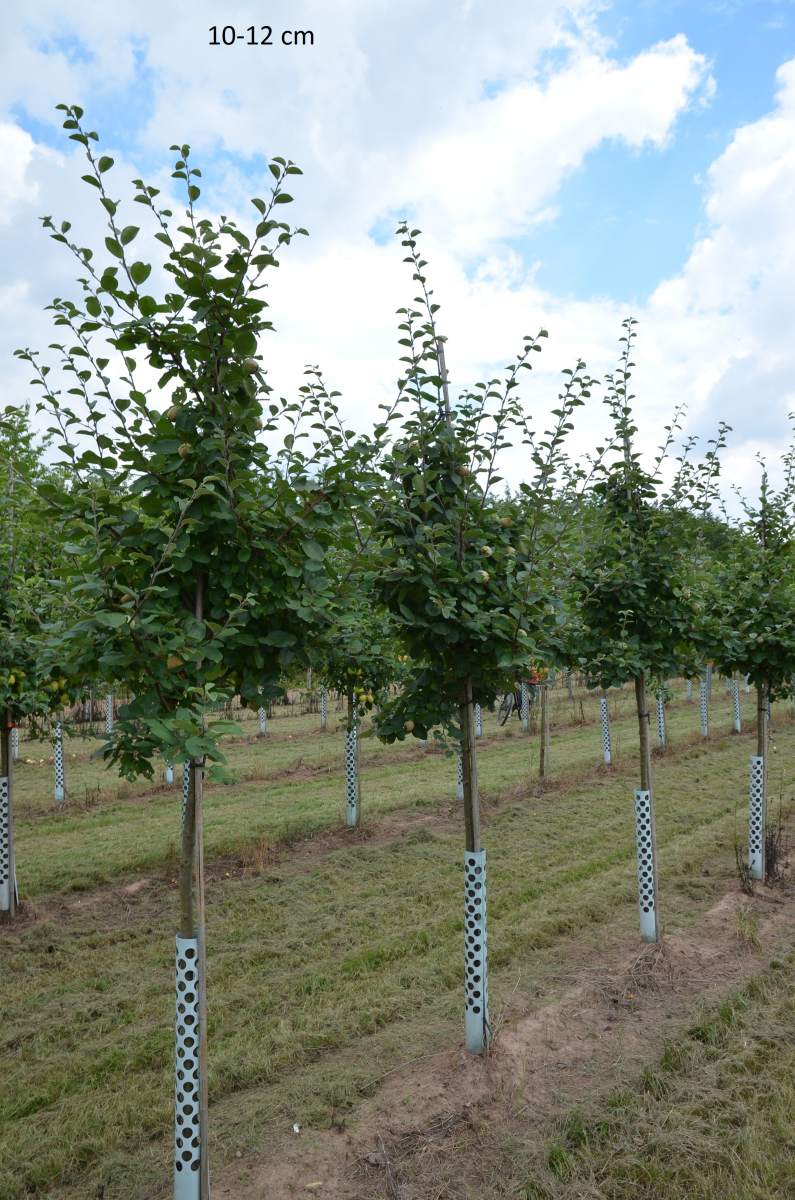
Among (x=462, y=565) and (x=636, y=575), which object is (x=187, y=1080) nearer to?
(x=462, y=565)

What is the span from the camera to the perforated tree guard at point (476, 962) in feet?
15.9

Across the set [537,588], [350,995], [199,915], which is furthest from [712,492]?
[199,915]

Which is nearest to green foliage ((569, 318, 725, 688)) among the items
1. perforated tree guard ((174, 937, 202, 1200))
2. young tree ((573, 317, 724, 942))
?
young tree ((573, 317, 724, 942))

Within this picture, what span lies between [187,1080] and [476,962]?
1980 mm

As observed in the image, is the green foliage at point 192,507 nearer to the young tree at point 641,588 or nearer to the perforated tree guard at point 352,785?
the young tree at point 641,588

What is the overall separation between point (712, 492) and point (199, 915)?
18.7ft

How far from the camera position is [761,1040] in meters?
5.09

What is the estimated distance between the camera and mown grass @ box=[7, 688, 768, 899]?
10.7m

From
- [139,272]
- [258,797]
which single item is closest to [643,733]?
[139,272]

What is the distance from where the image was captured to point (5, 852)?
8.28 m

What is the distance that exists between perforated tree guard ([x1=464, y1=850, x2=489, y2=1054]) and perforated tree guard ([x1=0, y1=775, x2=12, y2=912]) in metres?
5.60

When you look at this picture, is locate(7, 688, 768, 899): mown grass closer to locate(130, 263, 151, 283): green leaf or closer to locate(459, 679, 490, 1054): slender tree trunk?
locate(459, 679, 490, 1054): slender tree trunk

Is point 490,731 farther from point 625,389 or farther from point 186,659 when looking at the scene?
point 186,659

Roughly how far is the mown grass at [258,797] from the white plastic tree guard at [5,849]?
928 millimetres
